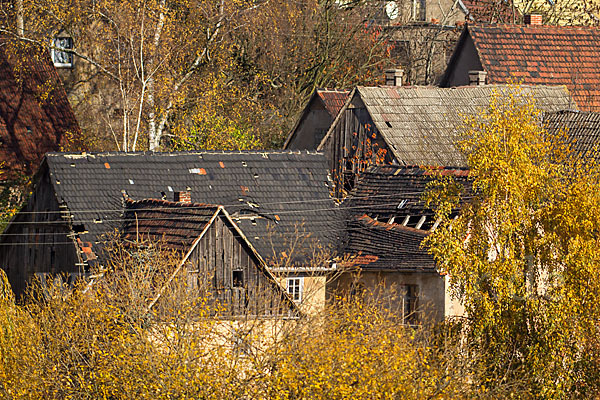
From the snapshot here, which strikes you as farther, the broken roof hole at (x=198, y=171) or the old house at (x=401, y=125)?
the old house at (x=401, y=125)

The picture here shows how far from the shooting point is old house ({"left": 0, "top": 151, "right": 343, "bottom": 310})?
26797mm

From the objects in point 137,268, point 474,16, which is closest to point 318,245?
point 137,268

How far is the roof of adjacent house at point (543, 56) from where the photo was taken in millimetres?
35844

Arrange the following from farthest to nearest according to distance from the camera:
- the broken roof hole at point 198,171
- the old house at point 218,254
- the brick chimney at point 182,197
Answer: the broken roof hole at point 198,171 < the brick chimney at point 182,197 < the old house at point 218,254

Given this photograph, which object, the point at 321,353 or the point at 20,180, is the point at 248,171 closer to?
the point at 20,180

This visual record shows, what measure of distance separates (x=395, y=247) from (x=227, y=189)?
192 inches

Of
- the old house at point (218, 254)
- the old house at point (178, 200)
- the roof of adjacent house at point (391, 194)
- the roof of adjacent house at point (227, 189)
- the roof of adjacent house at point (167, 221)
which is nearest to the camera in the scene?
the old house at point (218, 254)

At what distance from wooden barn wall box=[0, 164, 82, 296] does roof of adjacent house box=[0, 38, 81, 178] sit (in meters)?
9.00

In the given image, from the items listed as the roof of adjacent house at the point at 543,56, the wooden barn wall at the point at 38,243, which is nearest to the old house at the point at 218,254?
the wooden barn wall at the point at 38,243

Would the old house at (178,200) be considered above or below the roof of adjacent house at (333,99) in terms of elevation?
below

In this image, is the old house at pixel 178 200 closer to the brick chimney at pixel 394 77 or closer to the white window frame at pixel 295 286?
the white window frame at pixel 295 286

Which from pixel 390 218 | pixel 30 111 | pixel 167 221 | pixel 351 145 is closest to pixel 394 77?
pixel 351 145

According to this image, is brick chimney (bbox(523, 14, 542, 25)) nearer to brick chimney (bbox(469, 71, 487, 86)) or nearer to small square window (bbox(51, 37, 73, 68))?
brick chimney (bbox(469, 71, 487, 86))

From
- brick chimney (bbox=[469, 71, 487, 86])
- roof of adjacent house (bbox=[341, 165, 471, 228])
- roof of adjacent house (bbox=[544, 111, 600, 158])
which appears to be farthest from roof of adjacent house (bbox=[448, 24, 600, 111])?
roof of adjacent house (bbox=[341, 165, 471, 228])
